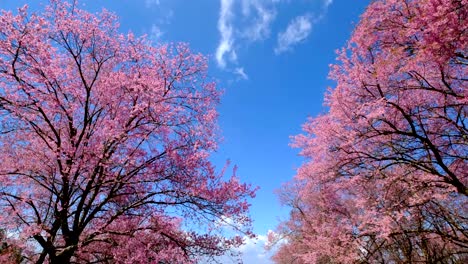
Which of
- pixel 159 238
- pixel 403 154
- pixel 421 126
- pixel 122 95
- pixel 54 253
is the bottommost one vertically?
pixel 54 253

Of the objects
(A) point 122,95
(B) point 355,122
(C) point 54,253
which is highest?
(A) point 122,95

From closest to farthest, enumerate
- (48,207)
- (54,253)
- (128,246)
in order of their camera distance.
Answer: (54,253) → (128,246) → (48,207)

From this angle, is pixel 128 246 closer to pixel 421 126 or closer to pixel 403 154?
pixel 403 154

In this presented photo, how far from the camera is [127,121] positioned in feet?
31.8

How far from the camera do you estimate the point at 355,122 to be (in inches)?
438

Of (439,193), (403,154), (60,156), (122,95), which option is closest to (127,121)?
(122,95)

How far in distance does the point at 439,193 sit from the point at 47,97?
432 inches

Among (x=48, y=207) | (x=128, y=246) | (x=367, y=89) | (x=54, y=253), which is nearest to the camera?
(x=54, y=253)

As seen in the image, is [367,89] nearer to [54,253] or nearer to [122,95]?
[122,95]

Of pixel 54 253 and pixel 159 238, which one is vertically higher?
pixel 159 238

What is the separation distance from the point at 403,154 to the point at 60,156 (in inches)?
384

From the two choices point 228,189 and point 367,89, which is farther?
point 367,89

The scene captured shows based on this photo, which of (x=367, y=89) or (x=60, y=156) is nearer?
(x=60, y=156)

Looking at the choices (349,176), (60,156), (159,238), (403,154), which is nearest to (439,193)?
(403,154)
